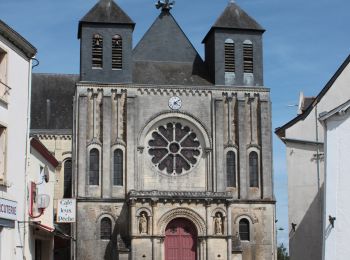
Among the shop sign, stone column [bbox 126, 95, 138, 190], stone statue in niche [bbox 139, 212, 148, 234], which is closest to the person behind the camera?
the shop sign

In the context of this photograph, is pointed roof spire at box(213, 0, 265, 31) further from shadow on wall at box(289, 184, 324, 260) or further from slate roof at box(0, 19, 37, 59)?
slate roof at box(0, 19, 37, 59)

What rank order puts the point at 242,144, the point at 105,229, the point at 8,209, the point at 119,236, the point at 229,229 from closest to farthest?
the point at 8,209 < the point at 229,229 < the point at 119,236 < the point at 105,229 < the point at 242,144

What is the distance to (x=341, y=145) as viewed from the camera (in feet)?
68.0

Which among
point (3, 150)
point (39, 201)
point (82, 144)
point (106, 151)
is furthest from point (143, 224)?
point (3, 150)

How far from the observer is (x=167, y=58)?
48.7 m

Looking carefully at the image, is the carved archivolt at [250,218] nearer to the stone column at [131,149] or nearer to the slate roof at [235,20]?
the stone column at [131,149]

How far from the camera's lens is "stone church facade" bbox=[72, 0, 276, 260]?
42.5m

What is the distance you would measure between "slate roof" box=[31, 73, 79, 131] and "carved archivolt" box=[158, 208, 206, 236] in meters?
15.3

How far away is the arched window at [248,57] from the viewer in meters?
47.2

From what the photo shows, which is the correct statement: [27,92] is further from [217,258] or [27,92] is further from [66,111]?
[66,111]

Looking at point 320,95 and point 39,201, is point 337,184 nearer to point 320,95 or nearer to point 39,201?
point 320,95

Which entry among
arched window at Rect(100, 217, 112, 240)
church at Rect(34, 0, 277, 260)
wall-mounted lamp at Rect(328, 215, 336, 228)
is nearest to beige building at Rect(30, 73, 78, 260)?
church at Rect(34, 0, 277, 260)

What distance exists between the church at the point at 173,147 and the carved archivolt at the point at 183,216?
5cm

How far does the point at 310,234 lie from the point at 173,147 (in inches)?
773
